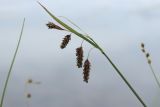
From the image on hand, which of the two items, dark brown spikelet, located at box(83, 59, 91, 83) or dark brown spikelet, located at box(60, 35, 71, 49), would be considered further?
dark brown spikelet, located at box(60, 35, 71, 49)

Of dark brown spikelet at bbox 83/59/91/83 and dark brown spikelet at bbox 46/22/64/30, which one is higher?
dark brown spikelet at bbox 46/22/64/30

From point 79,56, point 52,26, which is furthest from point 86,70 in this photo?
point 52,26

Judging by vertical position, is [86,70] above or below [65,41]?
below

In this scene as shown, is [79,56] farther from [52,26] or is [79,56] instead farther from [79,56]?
[52,26]

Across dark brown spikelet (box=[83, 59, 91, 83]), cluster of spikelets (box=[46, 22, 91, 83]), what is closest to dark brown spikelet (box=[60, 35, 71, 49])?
cluster of spikelets (box=[46, 22, 91, 83])

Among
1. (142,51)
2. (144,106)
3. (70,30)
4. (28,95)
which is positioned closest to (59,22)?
(70,30)

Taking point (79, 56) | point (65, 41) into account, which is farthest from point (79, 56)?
point (65, 41)

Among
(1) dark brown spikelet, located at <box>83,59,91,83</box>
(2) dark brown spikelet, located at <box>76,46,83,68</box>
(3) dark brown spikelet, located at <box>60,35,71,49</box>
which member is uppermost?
(3) dark brown spikelet, located at <box>60,35,71,49</box>

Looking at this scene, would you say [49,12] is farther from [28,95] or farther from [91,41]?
[28,95]

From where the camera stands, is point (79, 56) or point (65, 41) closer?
point (79, 56)

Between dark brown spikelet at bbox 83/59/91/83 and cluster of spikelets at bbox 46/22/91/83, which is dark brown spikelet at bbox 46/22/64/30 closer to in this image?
cluster of spikelets at bbox 46/22/91/83

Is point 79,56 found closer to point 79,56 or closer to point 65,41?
point 79,56
